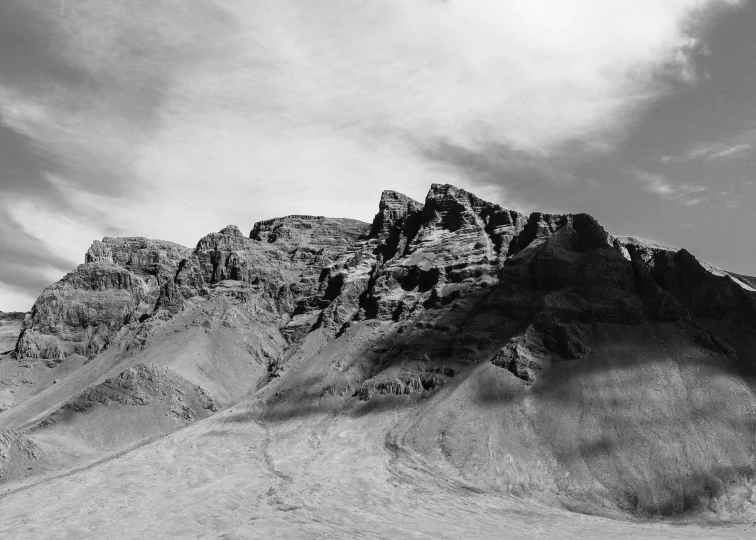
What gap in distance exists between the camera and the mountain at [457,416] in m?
96.7

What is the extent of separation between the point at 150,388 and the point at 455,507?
89797 millimetres

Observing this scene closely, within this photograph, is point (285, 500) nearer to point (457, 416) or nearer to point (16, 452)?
point (457, 416)

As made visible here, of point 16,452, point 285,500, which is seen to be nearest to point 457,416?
point 285,500

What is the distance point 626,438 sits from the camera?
363 ft

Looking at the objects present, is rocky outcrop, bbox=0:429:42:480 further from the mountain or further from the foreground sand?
the foreground sand

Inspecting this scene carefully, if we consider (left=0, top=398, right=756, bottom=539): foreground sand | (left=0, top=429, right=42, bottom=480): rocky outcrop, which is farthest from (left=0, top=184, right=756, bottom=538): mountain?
(left=0, top=398, right=756, bottom=539): foreground sand

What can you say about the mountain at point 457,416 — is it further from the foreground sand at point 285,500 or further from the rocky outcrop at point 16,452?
the foreground sand at point 285,500

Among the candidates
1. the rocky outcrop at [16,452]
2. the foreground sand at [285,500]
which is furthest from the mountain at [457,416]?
the foreground sand at [285,500]

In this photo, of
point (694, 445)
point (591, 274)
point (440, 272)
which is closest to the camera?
point (694, 445)

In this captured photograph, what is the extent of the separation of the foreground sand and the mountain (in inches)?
19.7

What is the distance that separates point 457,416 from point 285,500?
123 feet

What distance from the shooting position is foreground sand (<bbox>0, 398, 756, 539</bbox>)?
84.7 metres

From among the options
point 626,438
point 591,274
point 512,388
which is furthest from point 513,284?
point 626,438

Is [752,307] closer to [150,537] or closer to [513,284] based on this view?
[513,284]
